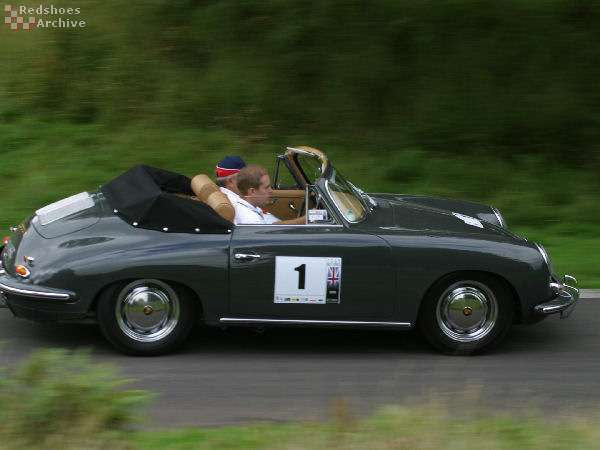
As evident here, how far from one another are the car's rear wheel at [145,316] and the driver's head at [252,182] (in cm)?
111

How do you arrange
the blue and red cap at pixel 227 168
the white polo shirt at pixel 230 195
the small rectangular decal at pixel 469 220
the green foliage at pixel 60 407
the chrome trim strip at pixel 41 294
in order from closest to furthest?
the green foliage at pixel 60 407 < the chrome trim strip at pixel 41 294 < the white polo shirt at pixel 230 195 < the small rectangular decal at pixel 469 220 < the blue and red cap at pixel 227 168

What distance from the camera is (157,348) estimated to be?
562 centimetres

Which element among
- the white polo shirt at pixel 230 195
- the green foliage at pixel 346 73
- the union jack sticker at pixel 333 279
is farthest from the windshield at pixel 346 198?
the green foliage at pixel 346 73

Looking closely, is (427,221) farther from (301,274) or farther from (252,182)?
(252,182)

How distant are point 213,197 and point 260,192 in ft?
1.85

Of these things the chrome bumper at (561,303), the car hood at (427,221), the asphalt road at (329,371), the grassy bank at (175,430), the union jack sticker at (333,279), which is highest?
the car hood at (427,221)

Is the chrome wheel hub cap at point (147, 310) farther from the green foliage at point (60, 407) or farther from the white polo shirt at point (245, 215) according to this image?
the green foliage at point (60, 407)

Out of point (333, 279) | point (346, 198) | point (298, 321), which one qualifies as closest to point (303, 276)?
point (333, 279)

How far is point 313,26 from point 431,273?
22.2 ft

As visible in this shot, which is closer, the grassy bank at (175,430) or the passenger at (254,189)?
the grassy bank at (175,430)

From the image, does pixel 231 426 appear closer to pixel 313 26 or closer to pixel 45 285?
pixel 45 285

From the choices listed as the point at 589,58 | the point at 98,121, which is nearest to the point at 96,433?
the point at 98,121

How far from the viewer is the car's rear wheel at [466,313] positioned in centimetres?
570

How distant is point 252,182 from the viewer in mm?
6285
